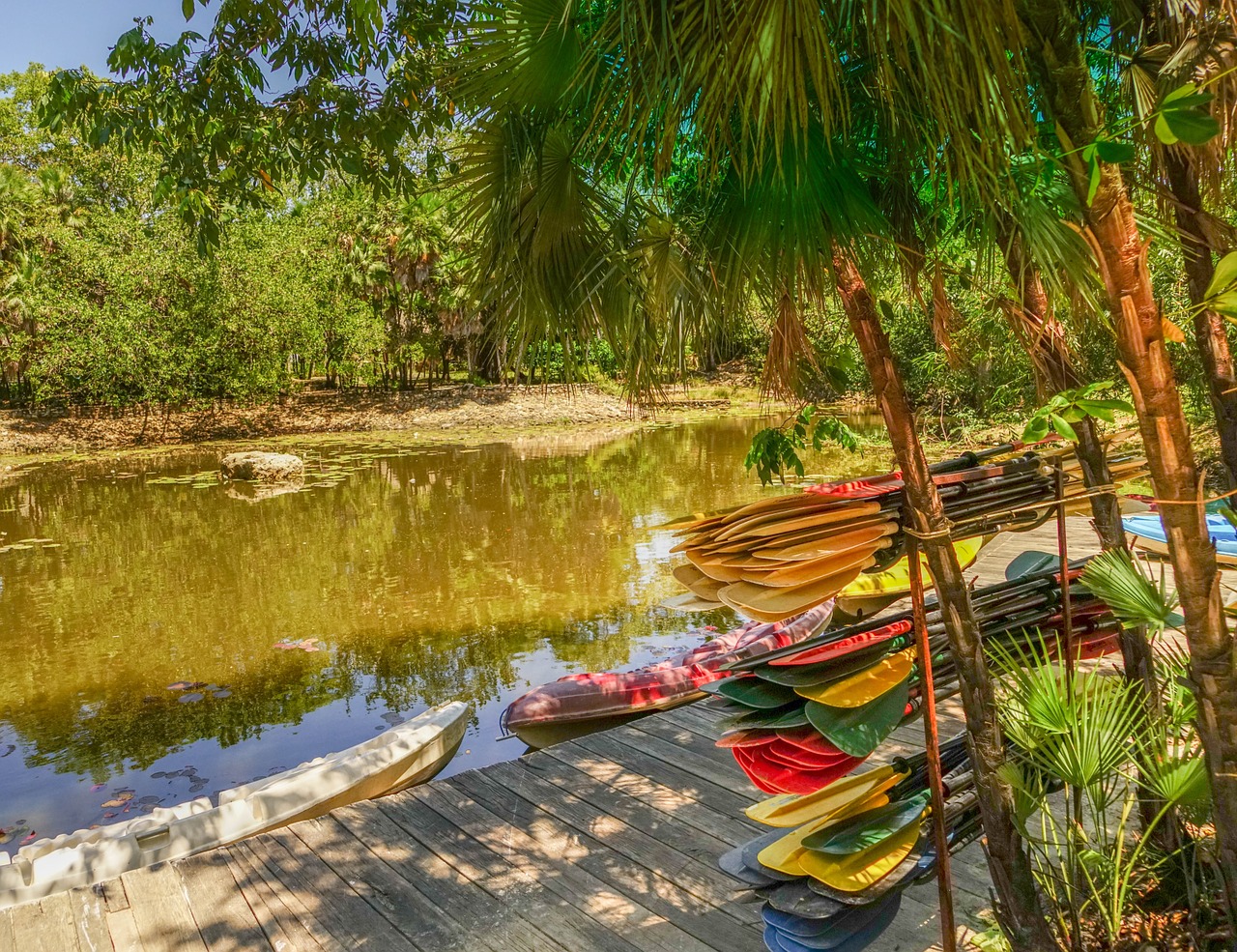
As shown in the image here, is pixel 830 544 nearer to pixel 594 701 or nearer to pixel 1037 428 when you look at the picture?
pixel 1037 428

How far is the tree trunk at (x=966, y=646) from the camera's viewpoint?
1.75 meters

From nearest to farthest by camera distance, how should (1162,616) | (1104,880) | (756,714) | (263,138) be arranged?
(1162,616) → (1104,880) → (756,714) → (263,138)

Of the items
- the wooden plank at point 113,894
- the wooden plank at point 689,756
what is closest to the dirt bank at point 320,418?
the wooden plank at point 689,756

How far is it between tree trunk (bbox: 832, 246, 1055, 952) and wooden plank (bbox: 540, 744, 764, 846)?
1330 millimetres

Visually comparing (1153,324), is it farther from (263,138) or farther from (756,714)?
(263,138)

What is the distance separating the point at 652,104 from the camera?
1320 millimetres

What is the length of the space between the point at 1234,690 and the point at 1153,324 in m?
0.66

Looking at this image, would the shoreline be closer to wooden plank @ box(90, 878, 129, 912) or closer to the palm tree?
wooden plank @ box(90, 878, 129, 912)

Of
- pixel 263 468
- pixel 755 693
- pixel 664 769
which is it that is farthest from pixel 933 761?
pixel 263 468

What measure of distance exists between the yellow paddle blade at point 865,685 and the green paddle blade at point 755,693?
5 centimetres

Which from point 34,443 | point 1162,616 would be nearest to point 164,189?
point 1162,616

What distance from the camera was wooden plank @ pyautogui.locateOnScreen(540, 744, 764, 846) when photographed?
10.2ft

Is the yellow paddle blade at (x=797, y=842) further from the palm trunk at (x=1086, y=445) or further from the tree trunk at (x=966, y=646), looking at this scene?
the palm trunk at (x=1086, y=445)

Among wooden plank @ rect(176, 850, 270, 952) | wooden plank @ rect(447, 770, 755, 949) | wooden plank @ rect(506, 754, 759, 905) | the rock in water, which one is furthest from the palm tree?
the rock in water
